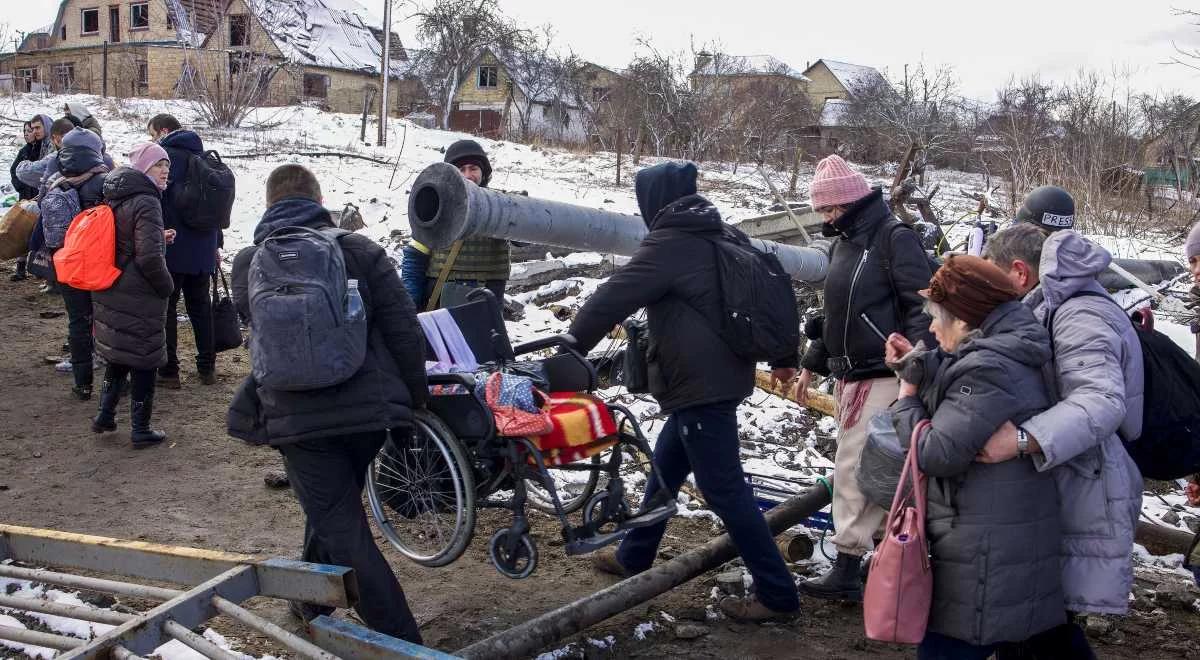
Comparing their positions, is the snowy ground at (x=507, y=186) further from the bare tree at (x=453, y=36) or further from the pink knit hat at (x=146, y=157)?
the bare tree at (x=453, y=36)

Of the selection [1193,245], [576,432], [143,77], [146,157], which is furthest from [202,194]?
[143,77]

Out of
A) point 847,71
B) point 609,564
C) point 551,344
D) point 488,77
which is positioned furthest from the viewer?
point 847,71

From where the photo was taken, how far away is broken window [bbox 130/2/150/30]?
39844 millimetres

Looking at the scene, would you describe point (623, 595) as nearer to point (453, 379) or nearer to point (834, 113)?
point (453, 379)

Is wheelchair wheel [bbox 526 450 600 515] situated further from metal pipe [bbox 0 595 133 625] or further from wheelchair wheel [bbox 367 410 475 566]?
metal pipe [bbox 0 595 133 625]

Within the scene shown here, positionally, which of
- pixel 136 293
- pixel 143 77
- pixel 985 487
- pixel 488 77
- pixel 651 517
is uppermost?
pixel 488 77

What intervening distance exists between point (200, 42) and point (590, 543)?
3277cm

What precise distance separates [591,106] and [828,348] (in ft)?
116

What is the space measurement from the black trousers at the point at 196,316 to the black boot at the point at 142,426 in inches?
36.3

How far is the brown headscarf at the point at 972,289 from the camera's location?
2725 mm

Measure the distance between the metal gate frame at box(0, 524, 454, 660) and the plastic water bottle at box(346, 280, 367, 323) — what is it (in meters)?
0.77

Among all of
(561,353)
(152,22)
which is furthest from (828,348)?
(152,22)

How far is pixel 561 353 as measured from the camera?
4180 mm

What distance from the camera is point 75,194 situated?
6.36m
